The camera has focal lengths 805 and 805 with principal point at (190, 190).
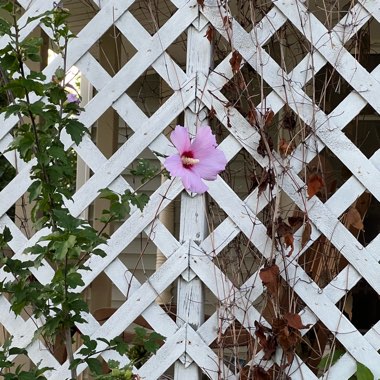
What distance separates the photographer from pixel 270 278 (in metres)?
2.22

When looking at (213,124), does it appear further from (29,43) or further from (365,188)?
(29,43)

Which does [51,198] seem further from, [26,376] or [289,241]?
[289,241]

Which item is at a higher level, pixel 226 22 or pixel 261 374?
pixel 226 22

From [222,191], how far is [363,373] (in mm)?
633

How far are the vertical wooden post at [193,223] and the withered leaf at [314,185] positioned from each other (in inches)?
12.3

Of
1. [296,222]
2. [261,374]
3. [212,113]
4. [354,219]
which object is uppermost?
[212,113]

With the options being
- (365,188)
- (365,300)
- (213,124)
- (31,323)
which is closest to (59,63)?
(213,124)

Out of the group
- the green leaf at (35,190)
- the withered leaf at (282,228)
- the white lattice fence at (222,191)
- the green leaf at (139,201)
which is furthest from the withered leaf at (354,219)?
the green leaf at (35,190)

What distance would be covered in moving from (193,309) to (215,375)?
0.20m

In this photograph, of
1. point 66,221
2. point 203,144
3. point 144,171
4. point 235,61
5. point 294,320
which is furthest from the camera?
point 235,61

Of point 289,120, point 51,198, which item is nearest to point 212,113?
point 289,120

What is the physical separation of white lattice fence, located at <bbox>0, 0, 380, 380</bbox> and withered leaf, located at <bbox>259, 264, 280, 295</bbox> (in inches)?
1.7

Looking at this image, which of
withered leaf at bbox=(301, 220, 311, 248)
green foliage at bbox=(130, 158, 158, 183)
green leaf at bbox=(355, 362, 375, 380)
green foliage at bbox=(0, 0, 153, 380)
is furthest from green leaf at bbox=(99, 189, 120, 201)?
green leaf at bbox=(355, 362, 375, 380)

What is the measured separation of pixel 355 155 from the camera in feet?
7.30
